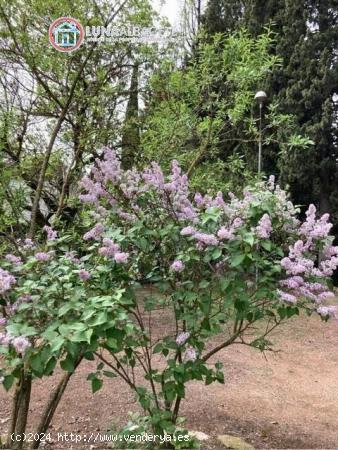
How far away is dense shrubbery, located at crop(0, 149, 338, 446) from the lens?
143cm

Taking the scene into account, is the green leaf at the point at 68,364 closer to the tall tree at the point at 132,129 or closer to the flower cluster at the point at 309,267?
the flower cluster at the point at 309,267

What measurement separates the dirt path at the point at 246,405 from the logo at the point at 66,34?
8.47 feet

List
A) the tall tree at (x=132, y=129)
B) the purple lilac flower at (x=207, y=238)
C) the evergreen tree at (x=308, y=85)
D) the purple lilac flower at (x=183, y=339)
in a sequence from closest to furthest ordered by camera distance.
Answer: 1. the purple lilac flower at (x=207, y=238)
2. the purple lilac flower at (x=183, y=339)
3. the tall tree at (x=132, y=129)
4. the evergreen tree at (x=308, y=85)

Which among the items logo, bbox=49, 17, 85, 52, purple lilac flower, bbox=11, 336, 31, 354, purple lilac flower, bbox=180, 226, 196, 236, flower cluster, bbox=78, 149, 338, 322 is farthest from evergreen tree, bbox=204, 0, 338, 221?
purple lilac flower, bbox=11, 336, 31, 354

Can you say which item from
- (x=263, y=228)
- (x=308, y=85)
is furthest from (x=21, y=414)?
(x=308, y=85)

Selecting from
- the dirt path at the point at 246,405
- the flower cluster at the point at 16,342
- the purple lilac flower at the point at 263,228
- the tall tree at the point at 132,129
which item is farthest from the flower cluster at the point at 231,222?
the tall tree at the point at 132,129

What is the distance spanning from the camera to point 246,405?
11.4 feet

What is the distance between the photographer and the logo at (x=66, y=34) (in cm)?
298

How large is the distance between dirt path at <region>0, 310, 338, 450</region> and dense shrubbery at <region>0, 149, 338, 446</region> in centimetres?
126

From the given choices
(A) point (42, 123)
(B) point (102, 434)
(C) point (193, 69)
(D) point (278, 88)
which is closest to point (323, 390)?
(B) point (102, 434)

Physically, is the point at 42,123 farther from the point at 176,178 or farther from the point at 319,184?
the point at 319,184

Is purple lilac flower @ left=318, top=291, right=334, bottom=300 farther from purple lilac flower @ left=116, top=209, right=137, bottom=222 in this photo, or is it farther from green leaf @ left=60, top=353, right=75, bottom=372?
green leaf @ left=60, top=353, right=75, bottom=372

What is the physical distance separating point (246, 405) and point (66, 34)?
3.08 metres

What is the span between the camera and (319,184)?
11414 millimetres
